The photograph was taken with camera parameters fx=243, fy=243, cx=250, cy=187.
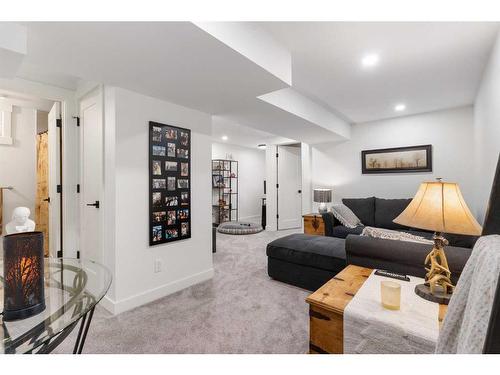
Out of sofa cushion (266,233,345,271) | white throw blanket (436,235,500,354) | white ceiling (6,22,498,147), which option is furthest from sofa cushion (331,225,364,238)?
white throw blanket (436,235,500,354)

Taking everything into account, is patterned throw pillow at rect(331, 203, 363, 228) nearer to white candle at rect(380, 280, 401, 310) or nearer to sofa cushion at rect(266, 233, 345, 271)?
sofa cushion at rect(266, 233, 345, 271)

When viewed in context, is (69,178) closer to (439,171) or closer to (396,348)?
(396,348)

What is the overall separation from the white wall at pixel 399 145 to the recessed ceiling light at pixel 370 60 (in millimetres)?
2430

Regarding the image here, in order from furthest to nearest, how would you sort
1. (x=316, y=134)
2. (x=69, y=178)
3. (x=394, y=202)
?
(x=316, y=134)
(x=394, y=202)
(x=69, y=178)

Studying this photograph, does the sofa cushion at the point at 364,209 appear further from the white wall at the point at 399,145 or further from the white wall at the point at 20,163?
the white wall at the point at 20,163

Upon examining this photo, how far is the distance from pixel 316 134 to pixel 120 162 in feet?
10.8

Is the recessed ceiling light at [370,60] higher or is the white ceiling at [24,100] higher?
the recessed ceiling light at [370,60]

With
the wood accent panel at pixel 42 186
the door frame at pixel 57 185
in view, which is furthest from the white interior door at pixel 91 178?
the wood accent panel at pixel 42 186

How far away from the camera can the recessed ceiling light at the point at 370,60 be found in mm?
2254

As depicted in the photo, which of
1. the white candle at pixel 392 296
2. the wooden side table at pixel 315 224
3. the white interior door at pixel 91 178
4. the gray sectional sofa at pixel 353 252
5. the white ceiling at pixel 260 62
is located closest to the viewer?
the white candle at pixel 392 296

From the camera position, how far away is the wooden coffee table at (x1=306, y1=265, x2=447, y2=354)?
3.89 ft
